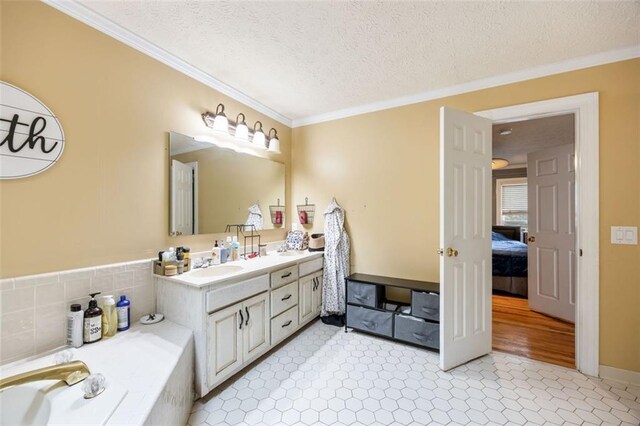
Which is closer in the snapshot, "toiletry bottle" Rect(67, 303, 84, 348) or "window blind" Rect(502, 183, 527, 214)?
"toiletry bottle" Rect(67, 303, 84, 348)

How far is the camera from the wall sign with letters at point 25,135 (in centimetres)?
130

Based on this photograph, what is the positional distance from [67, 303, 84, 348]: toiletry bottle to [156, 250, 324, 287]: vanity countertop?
0.46m

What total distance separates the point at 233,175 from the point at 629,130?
10.6ft

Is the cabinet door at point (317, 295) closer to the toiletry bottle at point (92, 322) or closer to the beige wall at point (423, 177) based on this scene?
the beige wall at point (423, 177)

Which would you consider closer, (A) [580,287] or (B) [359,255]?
(A) [580,287]

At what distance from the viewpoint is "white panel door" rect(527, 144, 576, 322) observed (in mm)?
3020

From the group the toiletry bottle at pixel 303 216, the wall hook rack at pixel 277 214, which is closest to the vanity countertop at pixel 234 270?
the wall hook rack at pixel 277 214

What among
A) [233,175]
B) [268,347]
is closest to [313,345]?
[268,347]

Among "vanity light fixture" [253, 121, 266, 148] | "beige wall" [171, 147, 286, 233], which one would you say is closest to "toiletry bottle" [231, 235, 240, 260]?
"beige wall" [171, 147, 286, 233]

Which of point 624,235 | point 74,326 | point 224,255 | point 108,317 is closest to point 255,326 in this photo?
point 224,255

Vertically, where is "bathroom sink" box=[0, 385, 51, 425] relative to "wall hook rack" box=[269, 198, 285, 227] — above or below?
below

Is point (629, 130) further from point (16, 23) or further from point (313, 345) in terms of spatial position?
point (16, 23)

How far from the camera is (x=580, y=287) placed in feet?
6.77

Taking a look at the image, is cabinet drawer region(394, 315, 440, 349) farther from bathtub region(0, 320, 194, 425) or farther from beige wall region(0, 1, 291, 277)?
beige wall region(0, 1, 291, 277)
